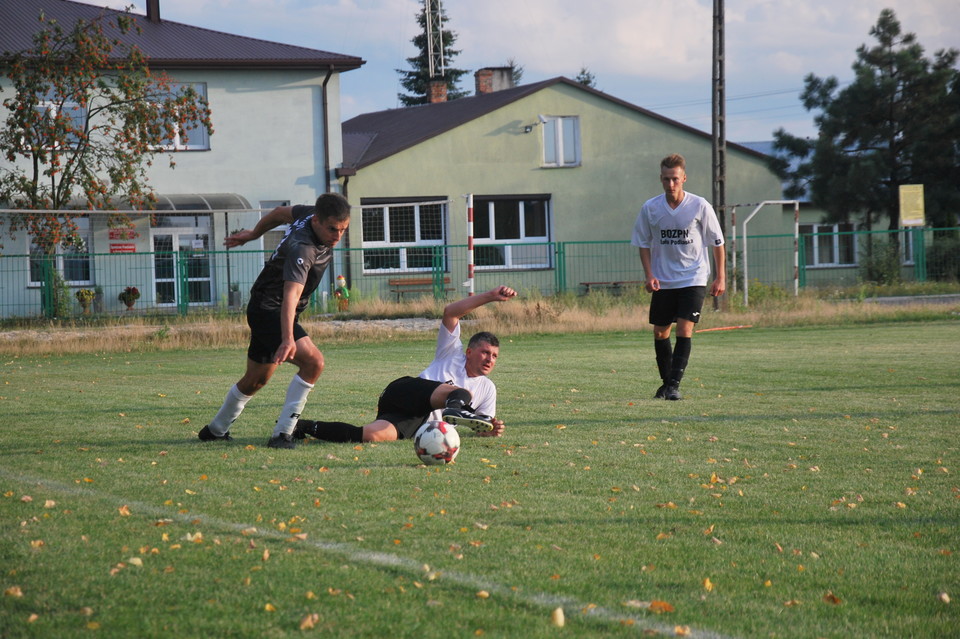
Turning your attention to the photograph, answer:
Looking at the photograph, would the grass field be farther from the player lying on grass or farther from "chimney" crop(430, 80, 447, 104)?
"chimney" crop(430, 80, 447, 104)

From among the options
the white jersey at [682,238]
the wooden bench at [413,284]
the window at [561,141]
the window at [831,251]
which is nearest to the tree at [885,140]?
the window at [831,251]

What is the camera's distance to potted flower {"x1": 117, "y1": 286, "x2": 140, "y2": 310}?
23.2 meters

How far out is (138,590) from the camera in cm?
365

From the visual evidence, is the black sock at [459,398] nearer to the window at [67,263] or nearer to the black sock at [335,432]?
the black sock at [335,432]

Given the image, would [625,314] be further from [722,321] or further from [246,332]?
[246,332]

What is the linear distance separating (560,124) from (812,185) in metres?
11.2

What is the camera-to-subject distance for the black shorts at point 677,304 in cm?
967

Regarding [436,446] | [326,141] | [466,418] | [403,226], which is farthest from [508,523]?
[403,226]

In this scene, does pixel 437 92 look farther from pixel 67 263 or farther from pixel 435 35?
pixel 67 263

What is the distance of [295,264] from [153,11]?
2851cm

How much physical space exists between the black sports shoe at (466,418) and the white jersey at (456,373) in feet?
1.17

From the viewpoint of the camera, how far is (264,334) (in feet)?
21.9

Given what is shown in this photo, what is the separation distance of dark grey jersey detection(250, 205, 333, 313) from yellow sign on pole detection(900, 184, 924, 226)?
2805cm

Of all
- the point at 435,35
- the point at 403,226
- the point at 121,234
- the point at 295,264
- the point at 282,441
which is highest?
the point at 435,35
